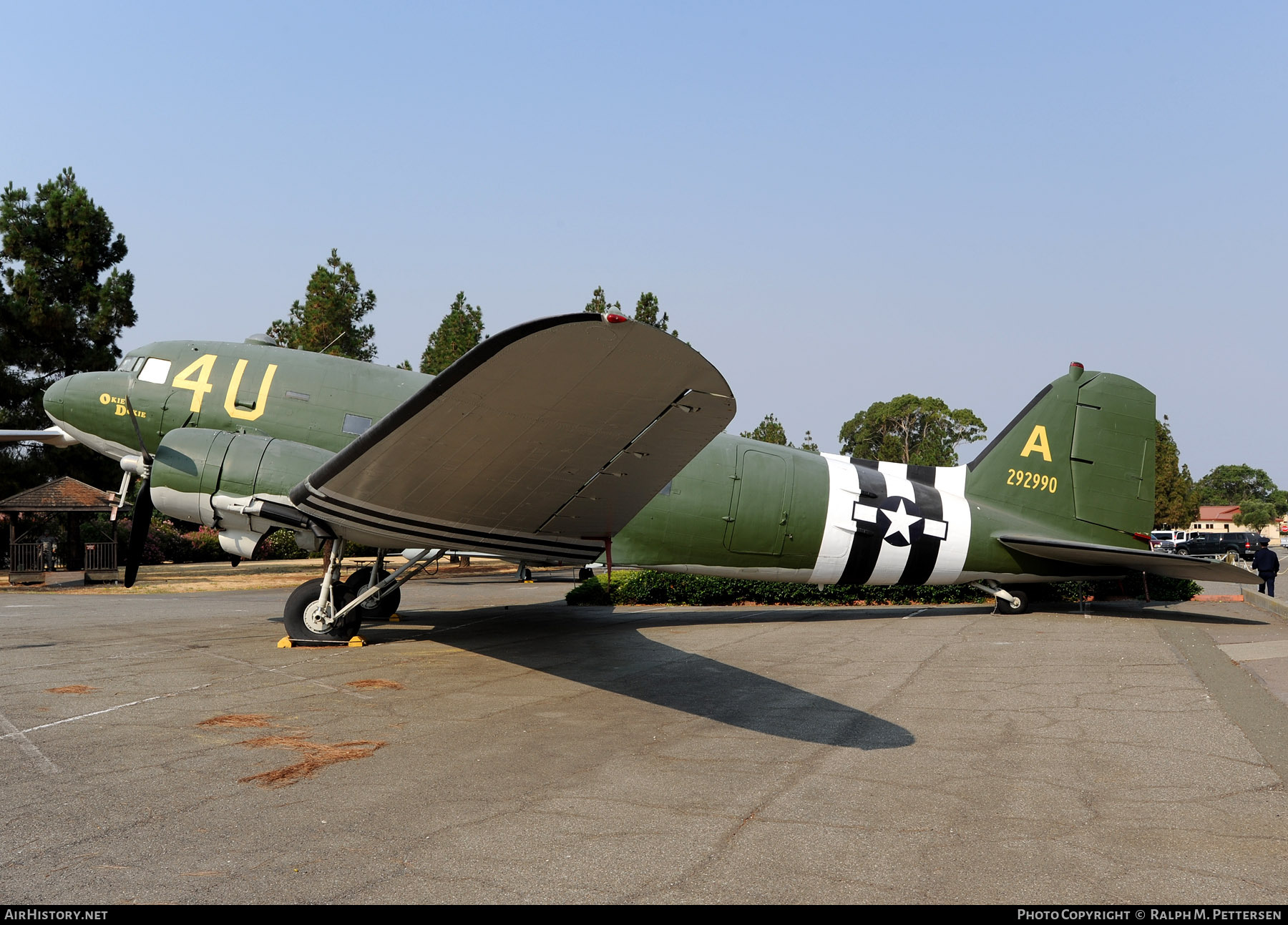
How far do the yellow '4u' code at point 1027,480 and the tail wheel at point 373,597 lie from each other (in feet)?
38.2

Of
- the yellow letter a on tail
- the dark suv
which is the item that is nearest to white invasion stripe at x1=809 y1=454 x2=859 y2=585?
the yellow letter a on tail

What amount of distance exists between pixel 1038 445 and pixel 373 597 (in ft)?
41.5

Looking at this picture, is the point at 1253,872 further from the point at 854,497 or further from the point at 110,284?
the point at 110,284

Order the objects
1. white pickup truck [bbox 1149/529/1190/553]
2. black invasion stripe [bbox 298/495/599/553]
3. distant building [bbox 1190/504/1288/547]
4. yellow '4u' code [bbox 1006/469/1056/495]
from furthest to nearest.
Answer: distant building [bbox 1190/504/1288/547] → white pickup truck [bbox 1149/529/1190/553] → yellow '4u' code [bbox 1006/469/1056/495] → black invasion stripe [bbox 298/495/599/553]

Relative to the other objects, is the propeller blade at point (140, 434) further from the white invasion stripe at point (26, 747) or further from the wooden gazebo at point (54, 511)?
the wooden gazebo at point (54, 511)

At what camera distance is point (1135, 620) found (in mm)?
15812

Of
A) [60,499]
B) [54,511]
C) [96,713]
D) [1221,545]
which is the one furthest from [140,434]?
[1221,545]

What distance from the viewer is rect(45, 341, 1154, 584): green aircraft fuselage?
12.3m

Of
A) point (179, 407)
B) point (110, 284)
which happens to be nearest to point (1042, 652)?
point (179, 407)

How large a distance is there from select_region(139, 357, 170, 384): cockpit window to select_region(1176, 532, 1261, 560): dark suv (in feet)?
179

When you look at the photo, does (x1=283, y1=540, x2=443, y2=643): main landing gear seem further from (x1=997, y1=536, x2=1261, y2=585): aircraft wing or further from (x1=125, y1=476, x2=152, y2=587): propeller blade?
(x1=997, y1=536, x2=1261, y2=585): aircraft wing

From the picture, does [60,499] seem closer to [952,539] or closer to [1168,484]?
[952,539]

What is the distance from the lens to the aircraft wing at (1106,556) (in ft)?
48.9

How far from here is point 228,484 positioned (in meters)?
11.8
